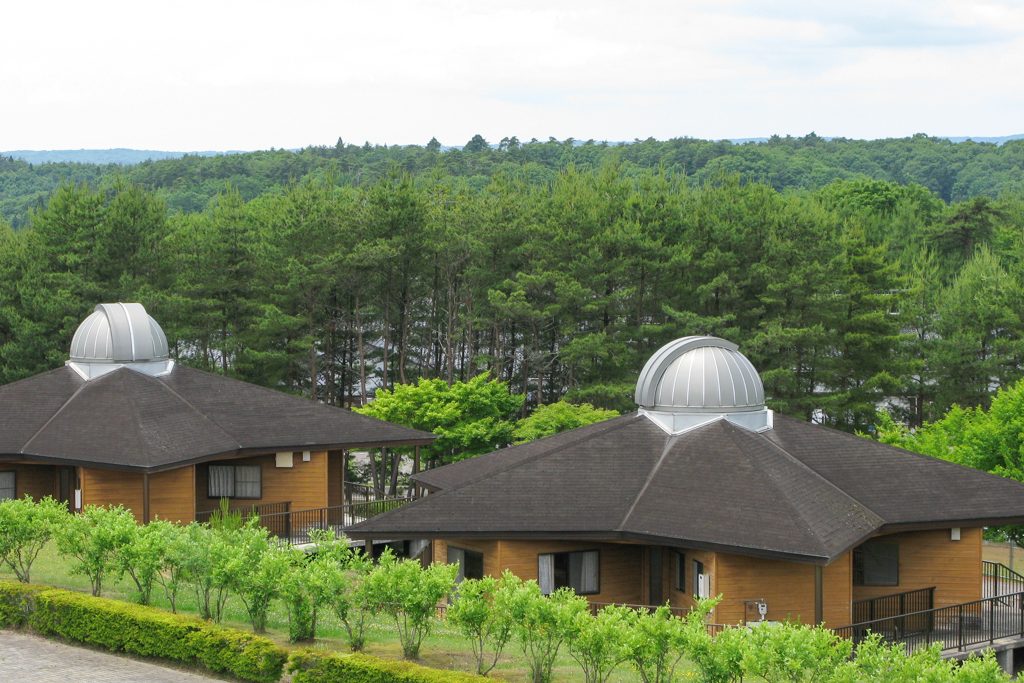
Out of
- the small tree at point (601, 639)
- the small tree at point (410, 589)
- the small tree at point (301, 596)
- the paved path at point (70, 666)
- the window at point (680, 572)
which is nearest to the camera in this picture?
the small tree at point (601, 639)

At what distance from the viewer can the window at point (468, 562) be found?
30438mm

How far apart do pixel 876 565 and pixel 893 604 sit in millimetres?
1112

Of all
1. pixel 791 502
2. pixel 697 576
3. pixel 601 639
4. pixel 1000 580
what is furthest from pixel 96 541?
pixel 1000 580

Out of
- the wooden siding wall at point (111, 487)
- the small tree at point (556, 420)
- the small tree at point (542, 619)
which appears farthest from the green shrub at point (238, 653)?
the small tree at point (556, 420)

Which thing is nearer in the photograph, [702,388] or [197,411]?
[702,388]

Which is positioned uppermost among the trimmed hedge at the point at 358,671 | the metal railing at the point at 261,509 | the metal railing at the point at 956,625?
the trimmed hedge at the point at 358,671

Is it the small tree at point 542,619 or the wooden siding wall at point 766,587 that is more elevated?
the small tree at point 542,619

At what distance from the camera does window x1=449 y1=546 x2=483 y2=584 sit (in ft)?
99.9

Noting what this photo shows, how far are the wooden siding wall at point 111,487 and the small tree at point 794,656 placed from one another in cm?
2194

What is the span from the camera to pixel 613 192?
6012 centimetres

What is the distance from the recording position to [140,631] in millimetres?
24078

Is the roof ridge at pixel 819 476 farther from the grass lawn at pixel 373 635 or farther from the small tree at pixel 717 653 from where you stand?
the small tree at pixel 717 653

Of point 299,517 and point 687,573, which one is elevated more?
point 687,573

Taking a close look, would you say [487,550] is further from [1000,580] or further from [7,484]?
[7,484]
